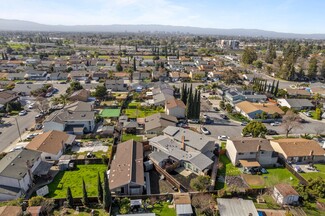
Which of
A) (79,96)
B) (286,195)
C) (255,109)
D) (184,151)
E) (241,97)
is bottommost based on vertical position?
(286,195)

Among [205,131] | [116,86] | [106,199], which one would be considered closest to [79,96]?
[116,86]

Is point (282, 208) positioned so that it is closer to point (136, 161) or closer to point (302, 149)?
point (302, 149)

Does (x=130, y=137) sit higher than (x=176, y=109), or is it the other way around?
(x=176, y=109)

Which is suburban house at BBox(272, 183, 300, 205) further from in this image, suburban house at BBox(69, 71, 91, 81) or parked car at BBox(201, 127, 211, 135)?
suburban house at BBox(69, 71, 91, 81)

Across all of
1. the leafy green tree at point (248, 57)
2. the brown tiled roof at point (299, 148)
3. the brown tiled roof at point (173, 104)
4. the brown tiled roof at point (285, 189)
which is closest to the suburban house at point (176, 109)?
the brown tiled roof at point (173, 104)

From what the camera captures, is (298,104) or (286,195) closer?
(286,195)

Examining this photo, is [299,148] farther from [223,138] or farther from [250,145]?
[223,138]

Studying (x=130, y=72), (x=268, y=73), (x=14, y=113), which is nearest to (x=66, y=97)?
(x=14, y=113)
